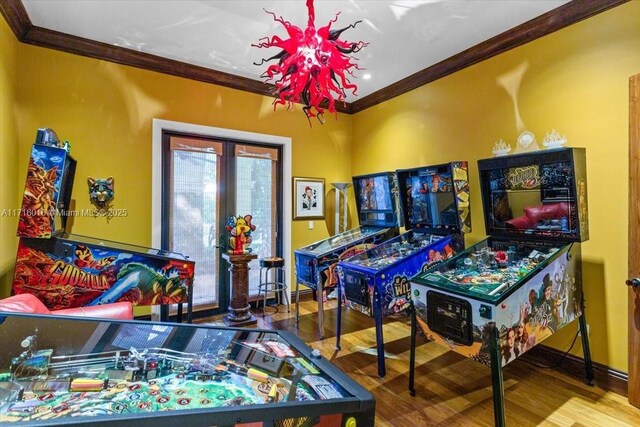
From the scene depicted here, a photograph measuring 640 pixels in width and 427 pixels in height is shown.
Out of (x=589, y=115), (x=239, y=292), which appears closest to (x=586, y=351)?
Answer: (x=589, y=115)

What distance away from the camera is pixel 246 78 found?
13.8 ft

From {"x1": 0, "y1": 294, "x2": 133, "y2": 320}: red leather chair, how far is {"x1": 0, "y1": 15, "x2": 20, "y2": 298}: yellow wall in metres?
1.10

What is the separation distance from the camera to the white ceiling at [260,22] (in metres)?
2.66

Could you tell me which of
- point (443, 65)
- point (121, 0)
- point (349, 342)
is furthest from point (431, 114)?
point (121, 0)

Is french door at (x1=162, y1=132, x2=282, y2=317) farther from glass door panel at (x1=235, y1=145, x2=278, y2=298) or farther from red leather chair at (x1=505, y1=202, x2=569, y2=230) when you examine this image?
red leather chair at (x1=505, y1=202, x2=569, y2=230)

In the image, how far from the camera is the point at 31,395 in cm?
104

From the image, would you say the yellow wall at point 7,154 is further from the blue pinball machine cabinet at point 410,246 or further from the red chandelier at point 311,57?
the blue pinball machine cabinet at point 410,246

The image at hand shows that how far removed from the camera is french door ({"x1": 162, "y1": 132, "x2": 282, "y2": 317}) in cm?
390

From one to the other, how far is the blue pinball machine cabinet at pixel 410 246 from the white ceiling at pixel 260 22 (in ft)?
4.14

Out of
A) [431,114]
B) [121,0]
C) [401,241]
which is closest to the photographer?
[121,0]

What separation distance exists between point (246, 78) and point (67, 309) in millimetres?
3193

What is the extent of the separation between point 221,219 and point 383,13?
2.92 m

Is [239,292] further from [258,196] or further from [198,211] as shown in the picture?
[258,196]

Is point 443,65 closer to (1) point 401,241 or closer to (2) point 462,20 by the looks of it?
(2) point 462,20
